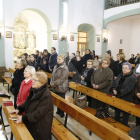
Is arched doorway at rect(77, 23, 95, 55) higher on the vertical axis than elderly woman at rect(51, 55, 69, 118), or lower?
higher

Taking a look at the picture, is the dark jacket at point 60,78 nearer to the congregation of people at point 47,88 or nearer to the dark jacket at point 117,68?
the congregation of people at point 47,88

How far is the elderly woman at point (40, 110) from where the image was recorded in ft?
6.93

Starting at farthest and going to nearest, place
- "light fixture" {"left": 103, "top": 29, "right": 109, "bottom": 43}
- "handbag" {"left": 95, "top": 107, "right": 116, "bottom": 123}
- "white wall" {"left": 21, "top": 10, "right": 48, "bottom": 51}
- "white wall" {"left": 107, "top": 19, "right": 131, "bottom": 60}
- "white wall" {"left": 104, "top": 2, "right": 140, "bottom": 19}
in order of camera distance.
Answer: "white wall" {"left": 107, "top": 19, "right": 131, "bottom": 60}, "light fixture" {"left": 103, "top": 29, "right": 109, "bottom": 43}, "white wall" {"left": 21, "top": 10, "right": 48, "bottom": 51}, "white wall" {"left": 104, "top": 2, "right": 140, "bottom": 19}, "handbag" {"left": 95, "top": 107, "right": 116, "bottom": 123}

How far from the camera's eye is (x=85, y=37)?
13.7 m

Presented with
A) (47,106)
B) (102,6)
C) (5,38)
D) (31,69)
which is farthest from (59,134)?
(102,6)

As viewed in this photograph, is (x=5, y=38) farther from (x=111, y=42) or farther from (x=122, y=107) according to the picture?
(x=111, y=42)

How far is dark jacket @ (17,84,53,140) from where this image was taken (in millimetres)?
2109

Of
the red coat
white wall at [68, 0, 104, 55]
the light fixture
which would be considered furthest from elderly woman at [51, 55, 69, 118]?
the light fixture

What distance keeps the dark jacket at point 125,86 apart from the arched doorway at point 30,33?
8.29 m

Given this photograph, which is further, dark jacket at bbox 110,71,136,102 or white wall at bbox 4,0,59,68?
white wall at bbox 4,0,59,68

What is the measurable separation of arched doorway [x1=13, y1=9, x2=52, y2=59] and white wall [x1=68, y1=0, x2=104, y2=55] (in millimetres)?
1810

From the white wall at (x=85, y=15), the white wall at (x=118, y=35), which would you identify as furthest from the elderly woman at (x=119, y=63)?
the white wall at (x=118, y=35)

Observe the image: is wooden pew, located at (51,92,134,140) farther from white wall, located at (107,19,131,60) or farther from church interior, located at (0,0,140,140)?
white wall, located at (107,19,131,60)

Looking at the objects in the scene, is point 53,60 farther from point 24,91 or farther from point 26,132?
point 26,132
